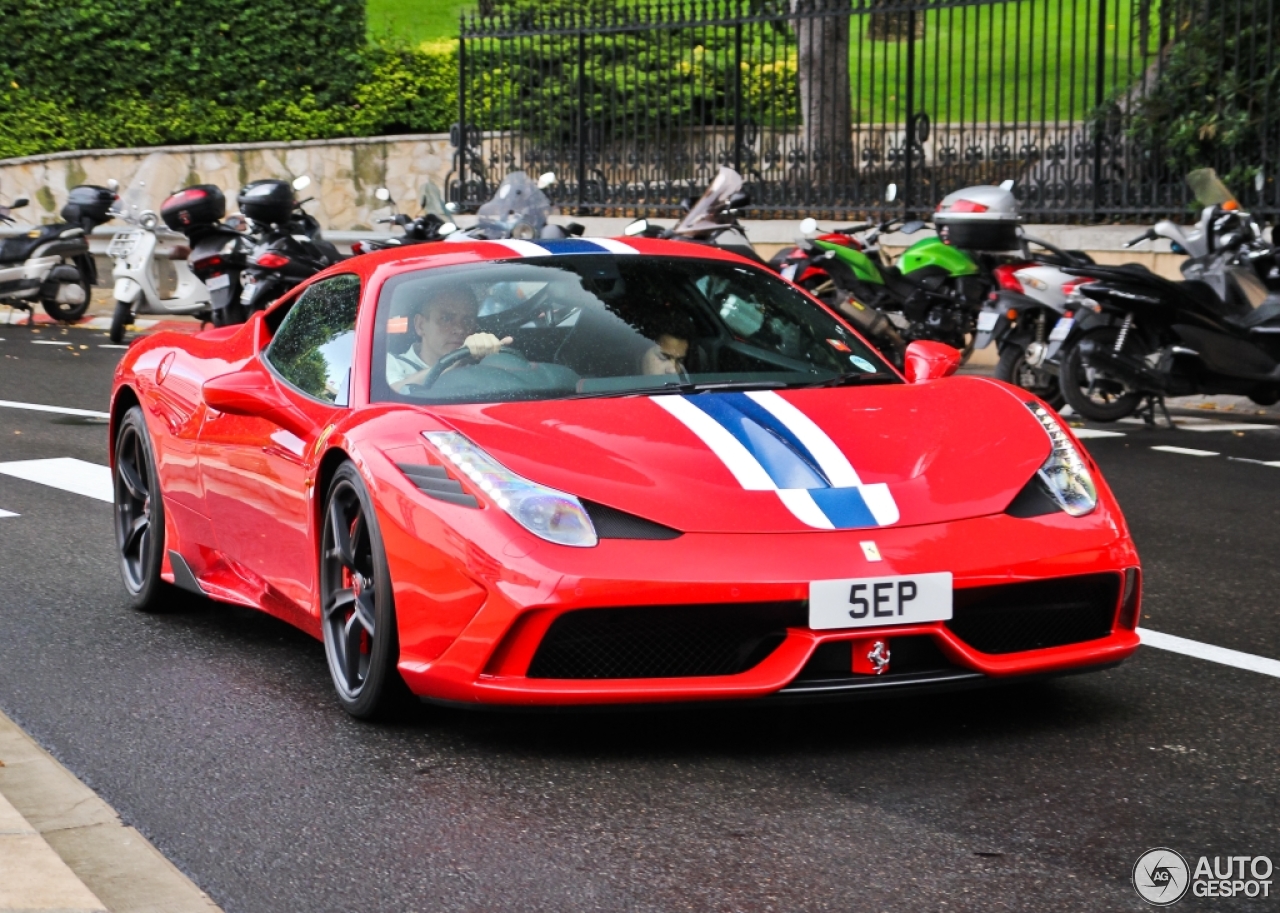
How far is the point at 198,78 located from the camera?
94.2 feet

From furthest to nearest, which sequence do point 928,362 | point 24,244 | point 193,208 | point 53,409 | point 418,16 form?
point 418,16
point 24,244
point 193,208
point 53,409
point 928,362

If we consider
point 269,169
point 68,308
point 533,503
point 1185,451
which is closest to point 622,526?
point 533,503

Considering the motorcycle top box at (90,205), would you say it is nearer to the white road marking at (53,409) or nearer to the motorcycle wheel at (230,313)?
the motorcycle wheel at (230,313)

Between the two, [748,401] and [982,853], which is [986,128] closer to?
[748,401]

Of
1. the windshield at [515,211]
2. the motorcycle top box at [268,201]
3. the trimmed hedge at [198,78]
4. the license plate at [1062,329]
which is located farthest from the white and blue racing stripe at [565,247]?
the trimmed hedge at [198,78]

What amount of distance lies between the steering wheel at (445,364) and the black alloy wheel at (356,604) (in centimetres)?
41

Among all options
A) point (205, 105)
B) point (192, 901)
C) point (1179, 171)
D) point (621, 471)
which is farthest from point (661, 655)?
point (205, 105)

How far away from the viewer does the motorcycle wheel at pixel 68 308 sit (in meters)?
19.9

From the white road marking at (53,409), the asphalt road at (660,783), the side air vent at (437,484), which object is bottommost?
the white road marking at (53,409)

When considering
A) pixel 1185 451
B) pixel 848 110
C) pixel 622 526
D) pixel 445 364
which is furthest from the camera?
pixel 848 110

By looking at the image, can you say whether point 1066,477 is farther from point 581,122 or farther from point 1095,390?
point 581,122

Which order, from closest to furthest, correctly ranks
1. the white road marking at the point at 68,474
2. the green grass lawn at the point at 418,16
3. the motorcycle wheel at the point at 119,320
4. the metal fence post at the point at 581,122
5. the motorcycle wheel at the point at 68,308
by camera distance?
the white road marking at the point at 68,474
the motorcycle wheel at the point at 119,320
the motorcycle wheel at the point at 68,308
the metal fence post at the point at 581,122
the green grass lawn at the point at 418,16

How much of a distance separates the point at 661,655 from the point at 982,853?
957 millimetres

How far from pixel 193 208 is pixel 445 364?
1114 centimetres
